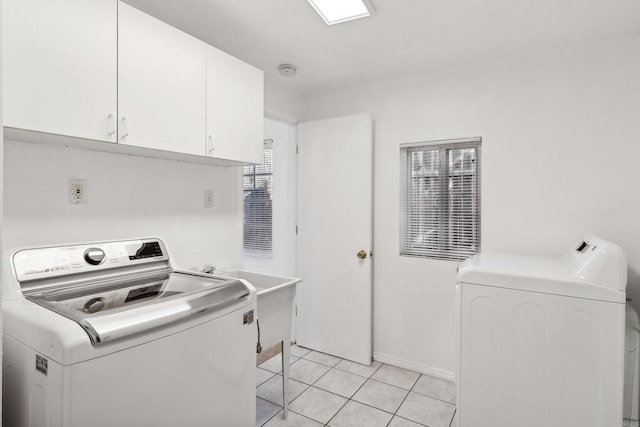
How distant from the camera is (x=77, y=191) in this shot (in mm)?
1627

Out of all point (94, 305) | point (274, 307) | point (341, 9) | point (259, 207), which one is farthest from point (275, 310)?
point (259, 207)

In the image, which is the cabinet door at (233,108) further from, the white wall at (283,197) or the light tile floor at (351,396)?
the light tile floor at (351,396)

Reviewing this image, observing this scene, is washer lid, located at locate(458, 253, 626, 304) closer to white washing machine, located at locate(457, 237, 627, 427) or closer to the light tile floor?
white washing machine, located at locate(457, 237, 627, 427)

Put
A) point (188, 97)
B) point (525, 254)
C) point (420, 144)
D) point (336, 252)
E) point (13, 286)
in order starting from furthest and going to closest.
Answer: point (336, 252)
point (420, 144)
point (525, 254)
point (188, 97)
point (13, 286)

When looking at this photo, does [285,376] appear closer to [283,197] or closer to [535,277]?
[535,277]

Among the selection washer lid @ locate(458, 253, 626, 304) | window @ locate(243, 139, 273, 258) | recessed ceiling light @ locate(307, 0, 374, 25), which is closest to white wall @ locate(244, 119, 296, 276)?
window @ locate(243, 139, 273, 258)

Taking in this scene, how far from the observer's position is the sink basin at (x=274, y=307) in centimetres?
190

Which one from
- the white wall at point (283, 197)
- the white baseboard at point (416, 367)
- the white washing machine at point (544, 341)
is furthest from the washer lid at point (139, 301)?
the white baseboard at point (416, 367)

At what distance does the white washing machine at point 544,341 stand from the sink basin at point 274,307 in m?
0.99

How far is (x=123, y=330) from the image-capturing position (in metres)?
1.04

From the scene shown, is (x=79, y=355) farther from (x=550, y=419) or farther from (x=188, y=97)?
(x=550, y=419)

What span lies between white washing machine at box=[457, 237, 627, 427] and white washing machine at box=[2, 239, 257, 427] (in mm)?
1165

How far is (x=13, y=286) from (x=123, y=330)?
0.58 m

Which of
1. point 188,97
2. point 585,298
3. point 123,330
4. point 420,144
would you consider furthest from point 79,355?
point 420,144
